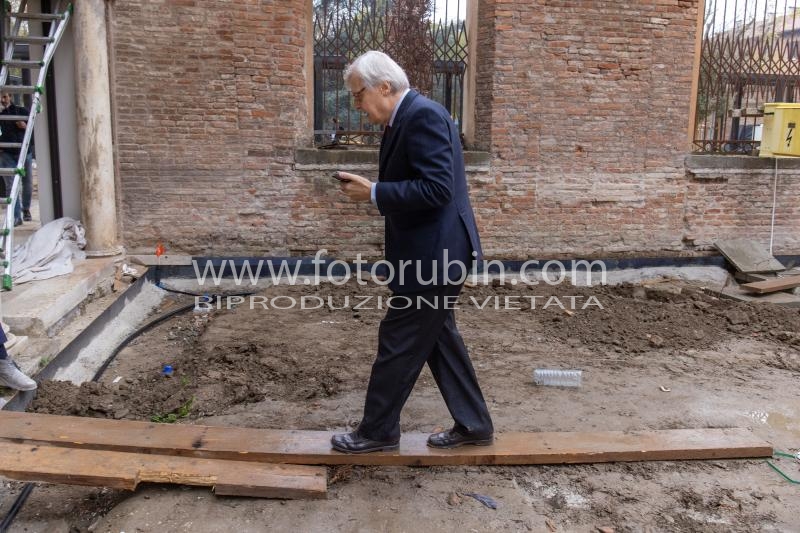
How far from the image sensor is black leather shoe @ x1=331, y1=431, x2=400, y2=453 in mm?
3436

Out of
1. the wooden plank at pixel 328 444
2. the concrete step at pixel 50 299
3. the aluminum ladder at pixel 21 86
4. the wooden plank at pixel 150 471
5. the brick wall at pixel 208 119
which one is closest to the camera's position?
the wooden plank at pixel 150 471

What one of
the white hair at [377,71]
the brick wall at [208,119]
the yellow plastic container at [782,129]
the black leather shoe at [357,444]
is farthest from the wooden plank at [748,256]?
the white hair at [377,71]

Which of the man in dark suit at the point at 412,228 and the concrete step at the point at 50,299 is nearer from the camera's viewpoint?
the man in dark suit at the point at 412,228

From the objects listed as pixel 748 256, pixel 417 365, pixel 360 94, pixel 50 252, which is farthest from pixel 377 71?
pixel 748 256

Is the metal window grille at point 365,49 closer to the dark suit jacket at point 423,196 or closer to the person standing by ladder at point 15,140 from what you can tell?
the person standing by ladder at point 15,140

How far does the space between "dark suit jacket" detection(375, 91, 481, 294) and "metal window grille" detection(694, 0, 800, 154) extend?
6402 mm

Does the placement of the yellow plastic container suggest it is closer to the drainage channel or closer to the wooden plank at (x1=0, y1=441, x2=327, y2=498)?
the drainage channel

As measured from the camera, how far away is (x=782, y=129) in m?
8.08

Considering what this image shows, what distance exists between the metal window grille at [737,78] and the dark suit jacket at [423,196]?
21.0 feet

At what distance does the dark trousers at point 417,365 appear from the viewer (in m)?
3.24

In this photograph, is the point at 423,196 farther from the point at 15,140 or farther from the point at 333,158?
the point at 15,140

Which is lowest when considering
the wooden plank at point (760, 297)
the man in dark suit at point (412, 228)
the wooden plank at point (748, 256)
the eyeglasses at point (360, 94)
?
the wooden plank at point (760, 297)

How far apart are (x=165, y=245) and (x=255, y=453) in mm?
4545

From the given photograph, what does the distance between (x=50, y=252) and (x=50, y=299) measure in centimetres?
135
